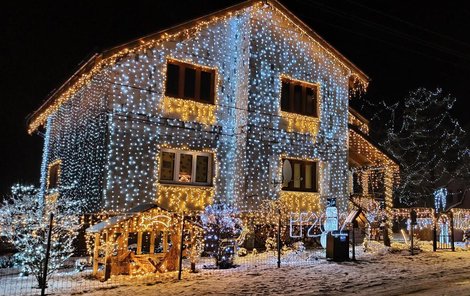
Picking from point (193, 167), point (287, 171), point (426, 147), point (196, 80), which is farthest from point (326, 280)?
point (426, 147)

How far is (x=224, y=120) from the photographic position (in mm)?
17625

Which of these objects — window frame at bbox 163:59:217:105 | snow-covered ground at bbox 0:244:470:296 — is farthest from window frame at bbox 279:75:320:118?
snow-covered ground at bbox 0:244:470:296

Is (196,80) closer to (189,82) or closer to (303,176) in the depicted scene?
(189,82)

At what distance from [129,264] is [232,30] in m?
10.9

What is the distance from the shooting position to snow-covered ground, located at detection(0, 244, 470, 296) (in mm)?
9578

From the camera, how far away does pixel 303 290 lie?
9.70 m

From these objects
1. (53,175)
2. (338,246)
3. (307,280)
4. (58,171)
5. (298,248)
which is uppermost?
(58,171)

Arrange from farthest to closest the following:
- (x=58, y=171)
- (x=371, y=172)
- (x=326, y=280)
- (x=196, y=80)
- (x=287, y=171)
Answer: (x=371, y=172)
(x=58, y=171)
(x=287, y=171)
(x=196, y=80)
(x=326, y=280)

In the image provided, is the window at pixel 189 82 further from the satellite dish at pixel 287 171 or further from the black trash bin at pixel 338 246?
the black trash bin at pixel 338 246

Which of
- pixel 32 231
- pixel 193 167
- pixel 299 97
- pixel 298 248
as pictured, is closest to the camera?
pixel 32 231

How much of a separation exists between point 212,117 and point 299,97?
4.35m

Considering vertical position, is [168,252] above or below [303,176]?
below

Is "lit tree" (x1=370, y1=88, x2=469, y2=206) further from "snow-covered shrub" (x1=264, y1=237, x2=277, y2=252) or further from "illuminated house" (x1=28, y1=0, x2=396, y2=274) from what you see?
"snow-covered shrub" (x1=264, y1=237, x2=277, y2=252)

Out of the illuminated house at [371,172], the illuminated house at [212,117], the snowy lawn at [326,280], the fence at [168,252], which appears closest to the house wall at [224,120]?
the illuminated house at [212,117]
